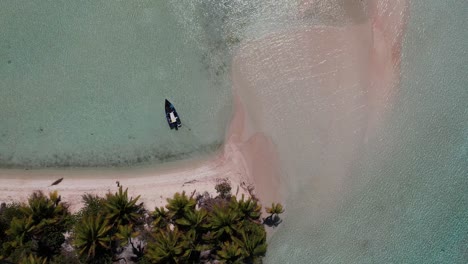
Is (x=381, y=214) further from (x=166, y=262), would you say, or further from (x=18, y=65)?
(x=18, y=65)

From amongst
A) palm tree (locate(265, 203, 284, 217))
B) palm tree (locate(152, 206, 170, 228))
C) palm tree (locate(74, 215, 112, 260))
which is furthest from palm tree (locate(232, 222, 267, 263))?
palm tree (locate(74, 215, 112, 260))

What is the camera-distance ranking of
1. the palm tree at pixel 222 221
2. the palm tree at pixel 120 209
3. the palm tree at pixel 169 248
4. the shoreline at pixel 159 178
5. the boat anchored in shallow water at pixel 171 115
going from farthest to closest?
the boat anchored in shallow water at pixel 171 115 → the shoreline at pixel 159 178 → the palm tree at pixel 222 221 → the palm tree at pixel 120 209 → the palm tree at pixel 169 248

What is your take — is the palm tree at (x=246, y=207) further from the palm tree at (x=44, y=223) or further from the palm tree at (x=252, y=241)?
the palm tree at (x=44, y=223)

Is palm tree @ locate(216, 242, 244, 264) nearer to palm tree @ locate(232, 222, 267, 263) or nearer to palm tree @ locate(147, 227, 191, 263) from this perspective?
palm tree @ locate(232, 222, 267, 263)

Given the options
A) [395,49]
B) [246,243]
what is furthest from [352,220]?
[395,49]

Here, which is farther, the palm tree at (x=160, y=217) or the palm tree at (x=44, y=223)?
the palm tree at (x=160, y=217)

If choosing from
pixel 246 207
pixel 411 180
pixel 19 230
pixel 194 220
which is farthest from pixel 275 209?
pixel 19 230

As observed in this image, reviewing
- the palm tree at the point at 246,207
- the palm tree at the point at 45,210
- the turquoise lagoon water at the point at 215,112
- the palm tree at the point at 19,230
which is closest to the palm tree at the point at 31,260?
the palm tree at the point at 19,230
